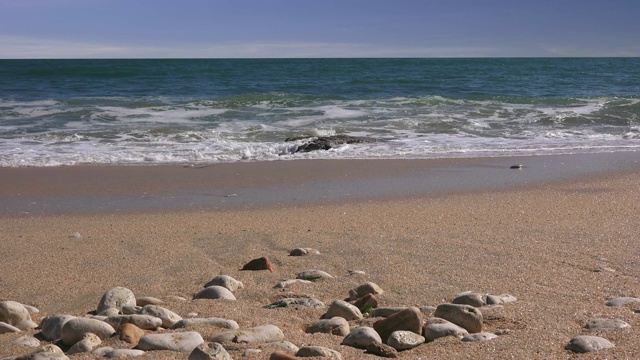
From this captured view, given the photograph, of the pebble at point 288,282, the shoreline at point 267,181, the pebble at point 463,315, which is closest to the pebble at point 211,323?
the pebble at point 288,282

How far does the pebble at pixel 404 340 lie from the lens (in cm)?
302

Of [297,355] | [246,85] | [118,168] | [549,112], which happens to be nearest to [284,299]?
[297,355]

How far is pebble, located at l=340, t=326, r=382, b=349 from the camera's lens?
9.87 ft

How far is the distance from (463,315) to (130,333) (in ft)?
4.65

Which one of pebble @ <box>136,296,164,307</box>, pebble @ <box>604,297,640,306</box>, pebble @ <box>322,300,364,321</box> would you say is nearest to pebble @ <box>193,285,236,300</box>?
pebble @ <box>136,296,164,307</box>

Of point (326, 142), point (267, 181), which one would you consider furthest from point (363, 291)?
point (326, 142)

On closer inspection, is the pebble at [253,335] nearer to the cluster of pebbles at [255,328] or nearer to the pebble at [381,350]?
the cluster of pebbles at [255,328]

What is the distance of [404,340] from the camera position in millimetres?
3029

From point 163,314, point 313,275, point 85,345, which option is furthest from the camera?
point 313,275

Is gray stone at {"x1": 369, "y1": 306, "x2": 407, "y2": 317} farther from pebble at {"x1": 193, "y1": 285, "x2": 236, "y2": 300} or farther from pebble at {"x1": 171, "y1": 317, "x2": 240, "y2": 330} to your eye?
pebble at {"x1": 193, "y1": 285, "x2": 236, "y2": 300}

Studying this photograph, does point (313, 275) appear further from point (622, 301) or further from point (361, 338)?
point (622, 301)

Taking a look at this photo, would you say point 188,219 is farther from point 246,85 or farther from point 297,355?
point 246,85

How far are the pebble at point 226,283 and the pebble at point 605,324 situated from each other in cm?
181

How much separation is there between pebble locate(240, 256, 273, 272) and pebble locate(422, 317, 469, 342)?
1.50m
